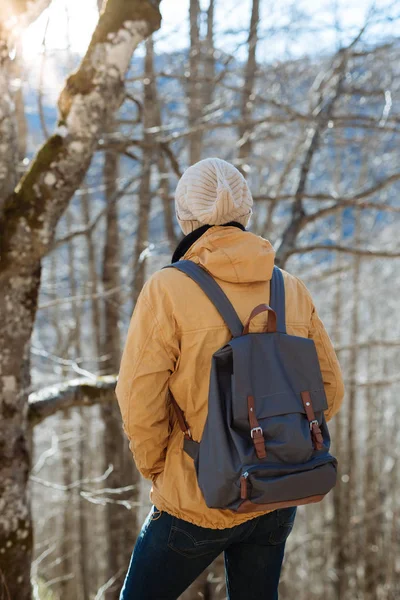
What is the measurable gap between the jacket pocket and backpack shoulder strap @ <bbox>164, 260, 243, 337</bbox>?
0.55 m

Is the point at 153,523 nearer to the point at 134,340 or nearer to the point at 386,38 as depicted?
the point at 134,340

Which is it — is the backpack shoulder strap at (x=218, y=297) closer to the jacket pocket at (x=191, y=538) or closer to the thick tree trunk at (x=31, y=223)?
the jacket pocket at (x=191, y=538)

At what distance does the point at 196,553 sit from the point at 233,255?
2.74 ft

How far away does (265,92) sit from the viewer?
6.93m

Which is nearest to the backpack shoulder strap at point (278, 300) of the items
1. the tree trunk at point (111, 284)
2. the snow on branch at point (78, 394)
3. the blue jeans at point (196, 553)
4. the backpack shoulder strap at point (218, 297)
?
the backpack shoulder strap at point (218, 297)

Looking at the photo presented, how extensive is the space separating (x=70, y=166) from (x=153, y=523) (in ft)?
5.10

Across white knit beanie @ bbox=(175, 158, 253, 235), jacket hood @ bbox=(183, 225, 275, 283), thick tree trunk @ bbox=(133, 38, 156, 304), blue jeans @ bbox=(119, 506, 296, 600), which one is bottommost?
blue jeans @ bbox=(119, 506, 296, 600)

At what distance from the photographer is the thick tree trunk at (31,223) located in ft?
8.64

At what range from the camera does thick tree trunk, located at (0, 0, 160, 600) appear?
2.63 meters

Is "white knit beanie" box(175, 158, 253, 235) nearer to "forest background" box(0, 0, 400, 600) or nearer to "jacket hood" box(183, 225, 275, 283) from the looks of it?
"jacket hood" box(183, 225, 275, 283)

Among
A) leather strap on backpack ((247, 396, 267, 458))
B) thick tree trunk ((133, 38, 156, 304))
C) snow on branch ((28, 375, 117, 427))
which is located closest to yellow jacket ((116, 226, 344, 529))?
leather strap on backpack ((247, 396, 267, 458))

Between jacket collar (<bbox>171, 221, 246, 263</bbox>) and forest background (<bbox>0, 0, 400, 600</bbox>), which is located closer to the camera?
jacket collar (<bbox>171, 221, 246, 263</bbox>)

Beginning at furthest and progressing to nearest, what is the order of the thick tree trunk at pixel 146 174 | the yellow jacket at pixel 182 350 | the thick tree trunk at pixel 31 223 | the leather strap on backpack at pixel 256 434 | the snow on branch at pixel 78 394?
the thick tree trunk at pixel 146 174, the snow on branch at pixel 78 394, the thick tree trunk at pixel 31 223, the yellow jacket at pixel 182 350, the leather strap on backpack at pixel 256 434

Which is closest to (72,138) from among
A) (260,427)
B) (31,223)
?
(31,223)
